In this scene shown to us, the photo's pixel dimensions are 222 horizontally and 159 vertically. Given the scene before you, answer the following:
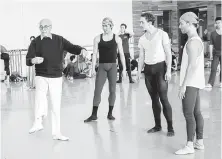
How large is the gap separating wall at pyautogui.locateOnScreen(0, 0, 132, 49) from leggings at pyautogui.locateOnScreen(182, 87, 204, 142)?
10.3 metres

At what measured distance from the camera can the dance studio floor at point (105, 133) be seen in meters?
4.41

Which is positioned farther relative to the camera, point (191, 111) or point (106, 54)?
point (106, 54)

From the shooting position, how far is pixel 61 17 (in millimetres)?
14906

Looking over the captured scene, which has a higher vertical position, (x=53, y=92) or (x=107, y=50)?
(x=107, y=50)

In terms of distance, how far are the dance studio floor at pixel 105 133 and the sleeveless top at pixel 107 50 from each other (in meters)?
0.98

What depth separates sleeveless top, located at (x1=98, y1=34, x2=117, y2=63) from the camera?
583 centimetres

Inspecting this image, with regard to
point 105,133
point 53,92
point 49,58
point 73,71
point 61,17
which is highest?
point 61,17

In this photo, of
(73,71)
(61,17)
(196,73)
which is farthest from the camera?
(61,17)

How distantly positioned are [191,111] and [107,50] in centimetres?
209

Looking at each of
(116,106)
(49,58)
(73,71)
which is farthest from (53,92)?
(73,71)

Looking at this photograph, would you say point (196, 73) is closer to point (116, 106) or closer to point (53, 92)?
point (53, 92)

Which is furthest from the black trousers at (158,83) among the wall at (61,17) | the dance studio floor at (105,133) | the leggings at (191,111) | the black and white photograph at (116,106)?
the wall at (61,17)

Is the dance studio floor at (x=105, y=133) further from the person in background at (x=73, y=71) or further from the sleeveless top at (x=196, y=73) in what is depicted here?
the person in background at (x=73, y=71)

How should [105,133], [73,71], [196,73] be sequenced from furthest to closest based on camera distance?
[73,71]
[105,133]
[196,73]
